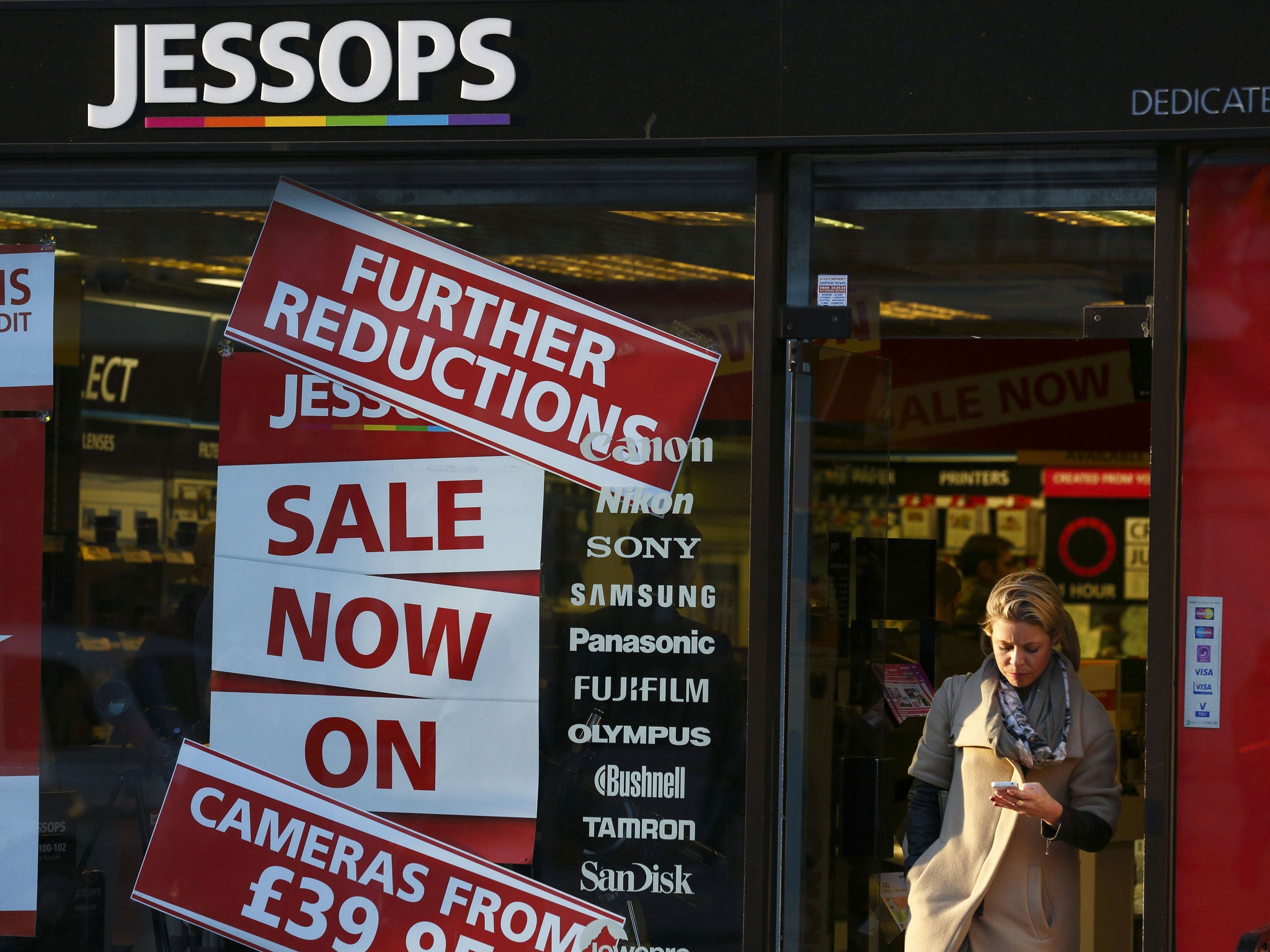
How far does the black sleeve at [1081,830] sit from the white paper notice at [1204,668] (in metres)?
0.65

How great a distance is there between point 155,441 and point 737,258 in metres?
2.01

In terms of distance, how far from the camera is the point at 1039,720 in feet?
13.4

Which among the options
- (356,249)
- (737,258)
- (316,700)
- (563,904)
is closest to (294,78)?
(356,249)

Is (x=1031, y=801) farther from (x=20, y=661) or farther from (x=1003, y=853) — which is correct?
(x=20, y=661)

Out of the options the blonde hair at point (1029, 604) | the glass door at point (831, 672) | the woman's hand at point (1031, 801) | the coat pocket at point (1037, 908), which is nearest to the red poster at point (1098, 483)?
the glass door at point (831, 672)

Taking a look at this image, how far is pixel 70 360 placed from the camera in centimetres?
511

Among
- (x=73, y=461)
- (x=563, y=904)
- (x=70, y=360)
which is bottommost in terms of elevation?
(x=563, y=904)

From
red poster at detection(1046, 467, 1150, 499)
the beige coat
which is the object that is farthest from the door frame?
red poster at detection(1046, 467, 1150, 499)

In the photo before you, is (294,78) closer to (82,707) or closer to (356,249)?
(356,249)

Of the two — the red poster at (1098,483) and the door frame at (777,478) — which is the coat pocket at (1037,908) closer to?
the door frame at (777,478)

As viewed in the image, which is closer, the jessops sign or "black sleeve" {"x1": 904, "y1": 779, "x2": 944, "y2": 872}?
"black sleeve" {"x1": 904, "y1": 779, "x2": 944, "y2": 872}

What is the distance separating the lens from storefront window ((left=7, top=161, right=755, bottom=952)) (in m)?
4.78

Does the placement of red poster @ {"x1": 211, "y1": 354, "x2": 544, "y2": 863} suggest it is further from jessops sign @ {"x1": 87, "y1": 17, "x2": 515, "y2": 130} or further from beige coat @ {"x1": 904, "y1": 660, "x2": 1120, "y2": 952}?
beige coat @ {"x1": 904, "y1": 660, "x2": 1120, "y2": 952}

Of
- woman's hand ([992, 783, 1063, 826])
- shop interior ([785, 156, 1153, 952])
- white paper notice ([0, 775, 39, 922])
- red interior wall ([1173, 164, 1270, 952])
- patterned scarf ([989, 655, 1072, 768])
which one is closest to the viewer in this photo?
woman's hand ([992, 783, 1063, 826])
